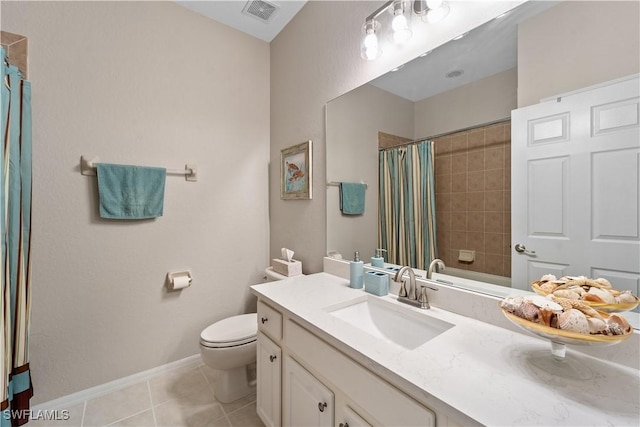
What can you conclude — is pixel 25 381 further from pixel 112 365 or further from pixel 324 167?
pixel 324 167

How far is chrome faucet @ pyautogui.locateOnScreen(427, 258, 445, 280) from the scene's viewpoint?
45.1 inches

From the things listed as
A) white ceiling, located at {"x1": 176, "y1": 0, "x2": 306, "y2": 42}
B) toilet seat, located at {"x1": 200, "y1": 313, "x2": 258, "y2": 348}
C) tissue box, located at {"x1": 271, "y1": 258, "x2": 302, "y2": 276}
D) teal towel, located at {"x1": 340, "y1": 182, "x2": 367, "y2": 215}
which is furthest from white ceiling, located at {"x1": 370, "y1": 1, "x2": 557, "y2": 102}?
toilet seat, located at {"x1": 200, "y1": 313, "x2": 258, "y2": 348}

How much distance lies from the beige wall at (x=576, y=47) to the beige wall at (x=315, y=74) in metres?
0.24

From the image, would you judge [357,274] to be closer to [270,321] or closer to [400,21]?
[270,321]

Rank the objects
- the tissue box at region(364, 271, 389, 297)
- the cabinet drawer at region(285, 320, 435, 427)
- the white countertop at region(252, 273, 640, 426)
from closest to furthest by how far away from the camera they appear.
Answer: the white countertop at region(252, 273, 640, 426) < the cabinet drawer at region(285, 320, 435, 427) < the tissue box at region(364, 271, 389, 297)

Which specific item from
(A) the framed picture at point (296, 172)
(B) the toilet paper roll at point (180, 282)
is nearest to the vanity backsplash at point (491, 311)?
(A) the framed picture at point (296, 172)

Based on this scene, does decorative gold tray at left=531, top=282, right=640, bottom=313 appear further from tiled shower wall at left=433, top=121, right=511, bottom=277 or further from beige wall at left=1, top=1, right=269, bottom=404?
beige wall at left=1, top=1, right=269, bottom=404

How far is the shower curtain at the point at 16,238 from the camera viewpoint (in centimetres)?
118

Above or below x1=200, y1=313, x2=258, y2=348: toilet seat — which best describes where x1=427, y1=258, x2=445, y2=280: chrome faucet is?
above

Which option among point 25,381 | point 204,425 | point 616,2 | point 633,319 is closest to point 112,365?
point 25,381

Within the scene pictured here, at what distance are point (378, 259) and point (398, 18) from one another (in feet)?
3.84

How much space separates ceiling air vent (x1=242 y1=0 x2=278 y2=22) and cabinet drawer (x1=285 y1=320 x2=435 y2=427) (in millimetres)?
2153

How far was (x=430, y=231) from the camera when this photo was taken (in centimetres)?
→ 119

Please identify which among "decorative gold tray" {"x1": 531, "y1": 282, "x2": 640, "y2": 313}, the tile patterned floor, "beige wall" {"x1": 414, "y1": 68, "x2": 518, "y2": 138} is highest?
"beige wall" {"x1": 414, "y1": 68, "x2": 518, "y2": 138}
